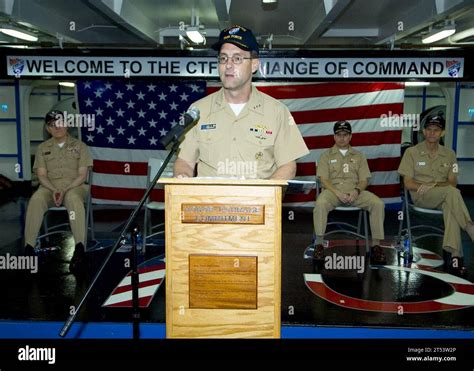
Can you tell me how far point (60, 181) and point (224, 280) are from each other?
3720mm

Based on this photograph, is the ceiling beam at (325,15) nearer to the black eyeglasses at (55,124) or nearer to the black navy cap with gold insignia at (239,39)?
the black navy cap with gold insignia at (239,39)

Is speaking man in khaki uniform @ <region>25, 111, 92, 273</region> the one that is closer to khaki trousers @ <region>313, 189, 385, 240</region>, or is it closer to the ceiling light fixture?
khaki trousers @ <region>313, 189, 385, 240</region>

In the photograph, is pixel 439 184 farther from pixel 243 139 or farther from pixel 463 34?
pixel 463 34

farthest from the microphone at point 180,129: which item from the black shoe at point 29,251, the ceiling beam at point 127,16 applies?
the ceiling beam at point 127,16

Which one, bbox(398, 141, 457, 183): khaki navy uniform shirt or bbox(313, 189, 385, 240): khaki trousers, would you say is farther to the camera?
bbox(398, 141, 457, 183): khaki navy uniform shirt

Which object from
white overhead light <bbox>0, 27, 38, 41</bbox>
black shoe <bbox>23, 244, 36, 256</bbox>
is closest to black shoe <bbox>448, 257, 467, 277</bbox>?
black shoe <bbox>23, 244, 36, 256</bbox>

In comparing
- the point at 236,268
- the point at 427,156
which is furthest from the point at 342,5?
the point at 236,268

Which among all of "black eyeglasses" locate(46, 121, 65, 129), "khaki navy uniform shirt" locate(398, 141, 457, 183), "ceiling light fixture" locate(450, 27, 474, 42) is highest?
"ceiling light fixture" locate(450, 27, 474, 42)

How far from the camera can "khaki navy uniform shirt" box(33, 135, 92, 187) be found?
4902 mm

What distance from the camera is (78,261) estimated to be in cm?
432

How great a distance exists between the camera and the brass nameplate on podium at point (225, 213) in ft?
5.42
